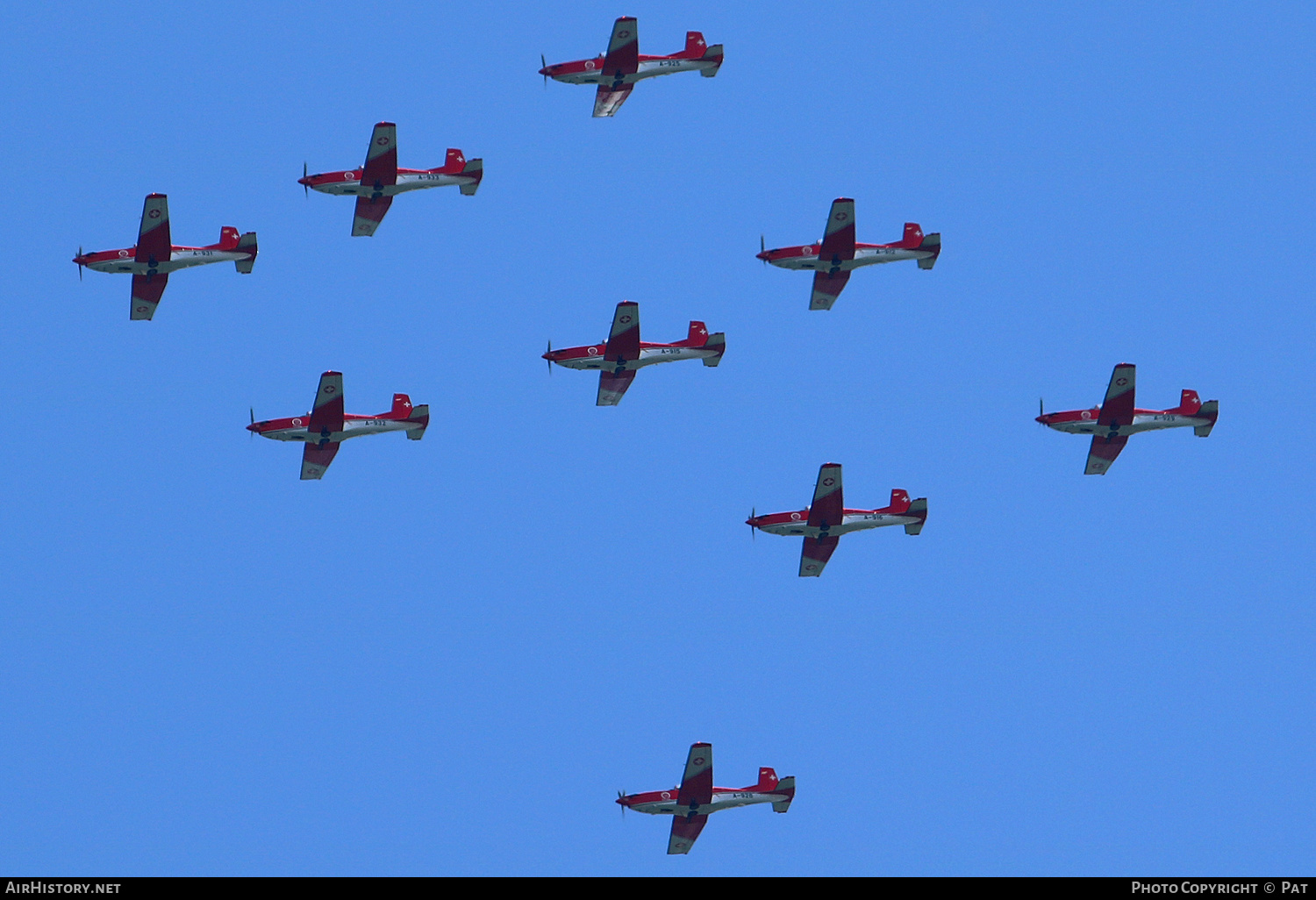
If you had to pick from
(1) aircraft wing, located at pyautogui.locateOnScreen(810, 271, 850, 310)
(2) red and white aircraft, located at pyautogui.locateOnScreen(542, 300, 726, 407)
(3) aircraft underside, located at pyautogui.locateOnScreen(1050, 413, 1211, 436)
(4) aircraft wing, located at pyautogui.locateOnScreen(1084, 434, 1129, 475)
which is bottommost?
(4) aircraft wing, located at pyautogui.locateOnScreen(1084, 434, 1129, 475)

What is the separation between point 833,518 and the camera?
315 feet

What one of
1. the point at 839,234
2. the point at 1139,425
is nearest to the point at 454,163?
the point at 839,234

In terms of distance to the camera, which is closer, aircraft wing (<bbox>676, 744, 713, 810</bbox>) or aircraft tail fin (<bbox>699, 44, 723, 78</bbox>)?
aircraft wing (<bbox>676, 744, 713, 810</bbox>)

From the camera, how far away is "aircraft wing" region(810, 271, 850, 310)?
9838 cm

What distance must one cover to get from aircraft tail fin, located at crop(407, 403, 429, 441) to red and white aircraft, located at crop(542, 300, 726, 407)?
602cm

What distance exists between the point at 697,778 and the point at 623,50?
30.9 metres

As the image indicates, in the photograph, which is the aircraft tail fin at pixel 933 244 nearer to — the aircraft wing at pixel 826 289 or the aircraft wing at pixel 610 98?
the aircraft wing at pixel 826 289

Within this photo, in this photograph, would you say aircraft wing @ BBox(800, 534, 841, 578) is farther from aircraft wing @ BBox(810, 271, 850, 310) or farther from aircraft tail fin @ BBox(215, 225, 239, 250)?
aircraft tail fin @ BBox(215, 225, 239, 250)

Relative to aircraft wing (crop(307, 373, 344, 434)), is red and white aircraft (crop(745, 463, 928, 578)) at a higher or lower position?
lower

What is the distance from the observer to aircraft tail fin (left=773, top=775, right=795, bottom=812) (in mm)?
95250

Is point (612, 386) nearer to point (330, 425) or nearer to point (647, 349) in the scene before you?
point (647, 349)

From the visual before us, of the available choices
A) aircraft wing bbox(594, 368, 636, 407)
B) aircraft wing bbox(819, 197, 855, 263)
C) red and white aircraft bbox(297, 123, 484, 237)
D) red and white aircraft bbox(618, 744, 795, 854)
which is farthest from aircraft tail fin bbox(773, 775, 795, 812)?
red and white aircraft bbox(297, 123, 484, 237)

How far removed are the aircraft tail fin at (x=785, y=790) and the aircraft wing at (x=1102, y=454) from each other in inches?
734
